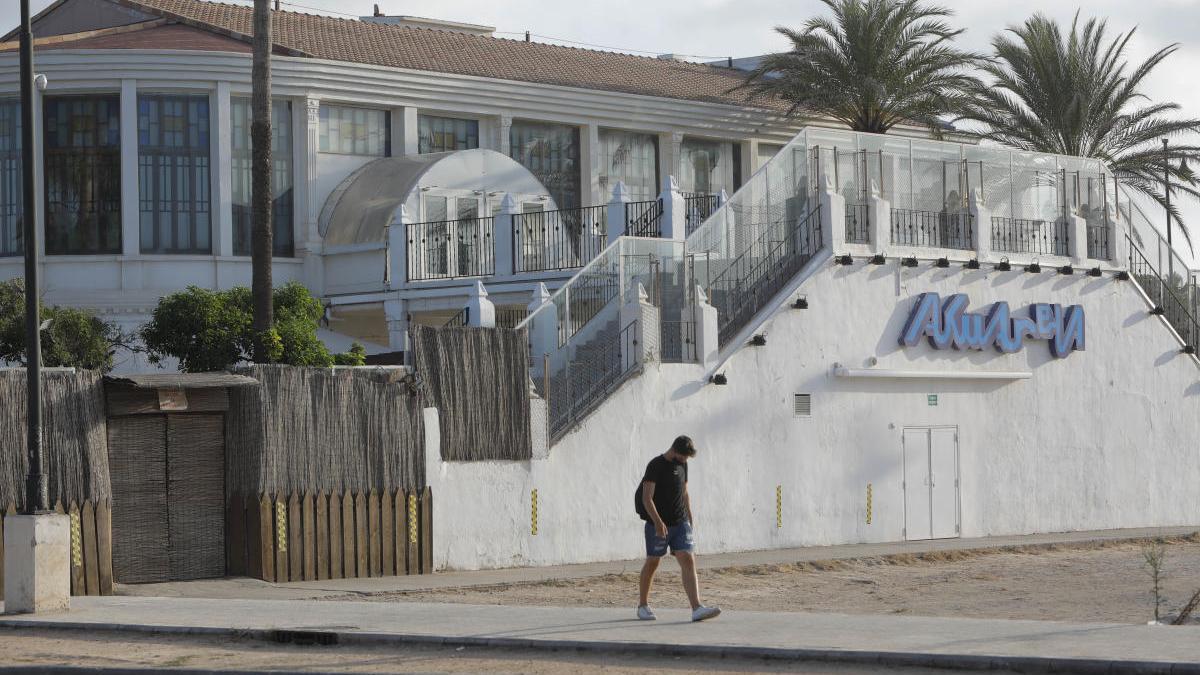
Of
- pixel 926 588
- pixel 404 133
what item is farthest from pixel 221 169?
pixel 926 588

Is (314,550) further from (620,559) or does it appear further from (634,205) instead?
(634,205)

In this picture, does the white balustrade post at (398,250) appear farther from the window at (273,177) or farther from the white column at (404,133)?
the white column at (404,133)

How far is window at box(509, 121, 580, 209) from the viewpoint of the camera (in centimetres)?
3972

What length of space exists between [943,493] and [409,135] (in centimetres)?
1352

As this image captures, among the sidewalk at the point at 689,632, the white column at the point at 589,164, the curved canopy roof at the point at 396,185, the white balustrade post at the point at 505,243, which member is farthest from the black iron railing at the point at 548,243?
the sidewalk at the point at 689,632

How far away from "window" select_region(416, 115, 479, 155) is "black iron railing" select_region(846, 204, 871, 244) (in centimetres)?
1086

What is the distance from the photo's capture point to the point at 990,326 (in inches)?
1262

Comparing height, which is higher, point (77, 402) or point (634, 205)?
point (634, 205)

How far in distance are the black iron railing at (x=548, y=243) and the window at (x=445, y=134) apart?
5.49 m

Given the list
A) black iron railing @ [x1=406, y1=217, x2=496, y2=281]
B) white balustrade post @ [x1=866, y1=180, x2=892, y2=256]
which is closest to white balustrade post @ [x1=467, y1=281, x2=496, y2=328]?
black iron railing @ [x1=406, y1=217, x2=496, y2=281]

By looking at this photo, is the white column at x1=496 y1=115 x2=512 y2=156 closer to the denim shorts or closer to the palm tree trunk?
the palm tree trunk

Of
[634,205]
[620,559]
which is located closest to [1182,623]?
[620,559]

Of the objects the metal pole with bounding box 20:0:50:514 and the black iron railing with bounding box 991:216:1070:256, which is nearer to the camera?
the metal pole with bounding box 20:0:50:514

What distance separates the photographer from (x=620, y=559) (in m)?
26.0
